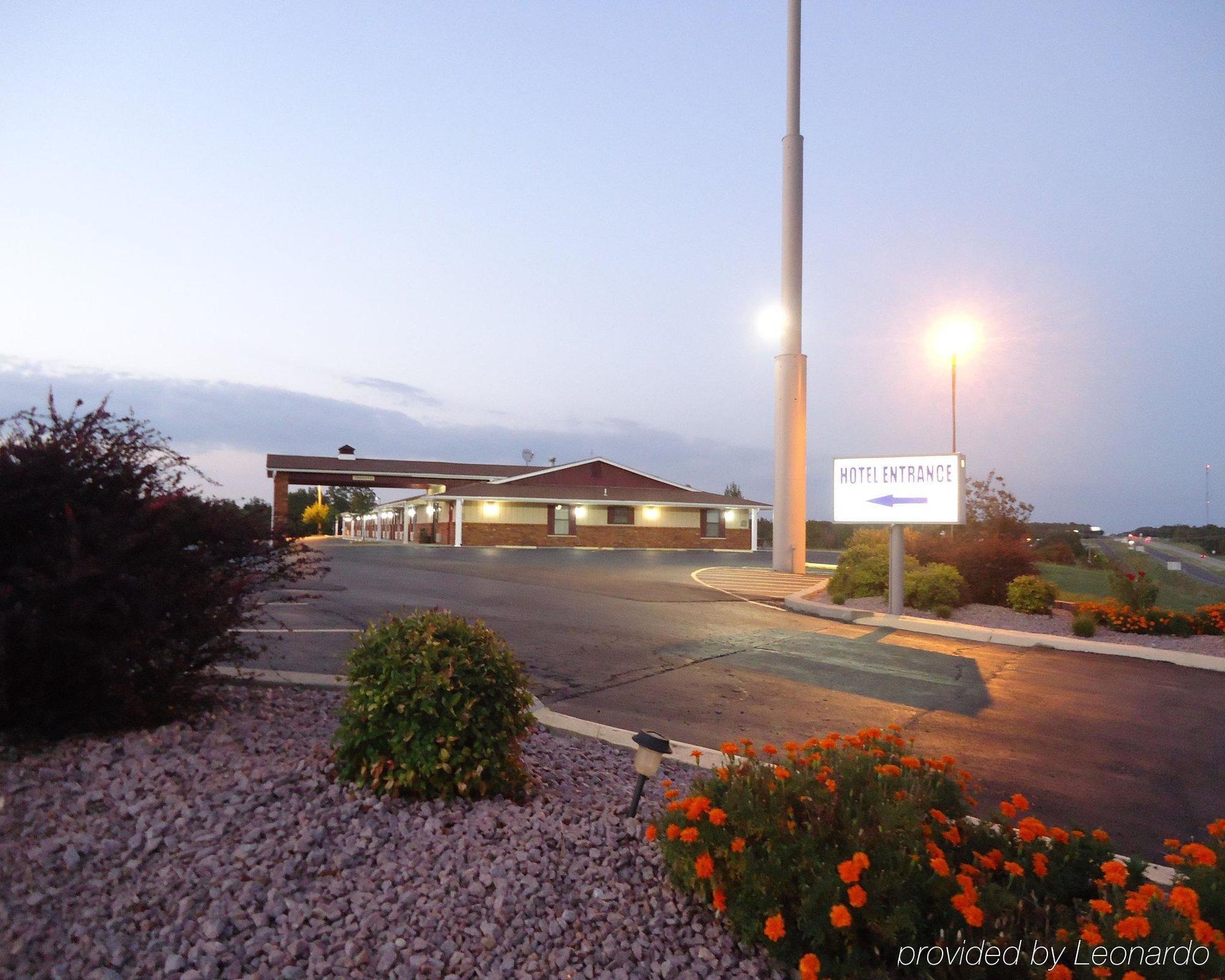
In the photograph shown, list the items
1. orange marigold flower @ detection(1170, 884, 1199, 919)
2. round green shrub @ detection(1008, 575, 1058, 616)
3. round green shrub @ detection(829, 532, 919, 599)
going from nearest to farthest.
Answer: orange marigold flower @ detection(1170, 884, 1199, 919)
round green shrub @ detection(1008, 575, 1058, 616)
round green shrub @ detection(829, 532, 919, 599)

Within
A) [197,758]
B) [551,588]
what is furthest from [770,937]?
[551,588]

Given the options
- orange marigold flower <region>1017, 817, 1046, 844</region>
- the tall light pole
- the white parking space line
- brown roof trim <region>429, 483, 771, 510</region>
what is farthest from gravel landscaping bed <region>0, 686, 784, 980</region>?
brown roof trim <region>429, 483, 771, 510</region>

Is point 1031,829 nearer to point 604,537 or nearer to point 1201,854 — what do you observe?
point 1201,854

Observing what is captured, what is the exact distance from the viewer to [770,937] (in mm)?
3084

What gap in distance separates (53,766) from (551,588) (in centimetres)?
1546

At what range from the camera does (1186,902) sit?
282cm

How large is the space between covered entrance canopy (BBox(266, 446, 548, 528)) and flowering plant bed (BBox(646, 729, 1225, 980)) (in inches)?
1784

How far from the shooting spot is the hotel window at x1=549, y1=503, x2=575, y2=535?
46.4 metres

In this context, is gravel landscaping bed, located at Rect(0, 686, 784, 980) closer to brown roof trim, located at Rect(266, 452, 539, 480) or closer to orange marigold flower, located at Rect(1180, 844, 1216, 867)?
orange marigold flower, located at Rect(1180, 844, 1216, 867)

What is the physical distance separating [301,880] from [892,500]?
15.5 metres

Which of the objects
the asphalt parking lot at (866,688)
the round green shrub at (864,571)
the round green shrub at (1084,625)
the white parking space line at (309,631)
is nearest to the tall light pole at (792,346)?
the round green shrub at (864,571)

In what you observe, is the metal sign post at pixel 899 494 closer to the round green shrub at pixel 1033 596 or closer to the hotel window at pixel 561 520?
the round green shrub at pixel 1033 596

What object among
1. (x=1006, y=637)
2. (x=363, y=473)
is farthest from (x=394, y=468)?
(x=1006, y=637)

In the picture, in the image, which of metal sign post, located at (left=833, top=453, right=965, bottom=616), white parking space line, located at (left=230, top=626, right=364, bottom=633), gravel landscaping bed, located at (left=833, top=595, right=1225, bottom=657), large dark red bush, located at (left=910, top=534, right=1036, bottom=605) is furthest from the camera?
Result: large dark red bush, located at (left=910, top=534, right=1036, bottom=605)
